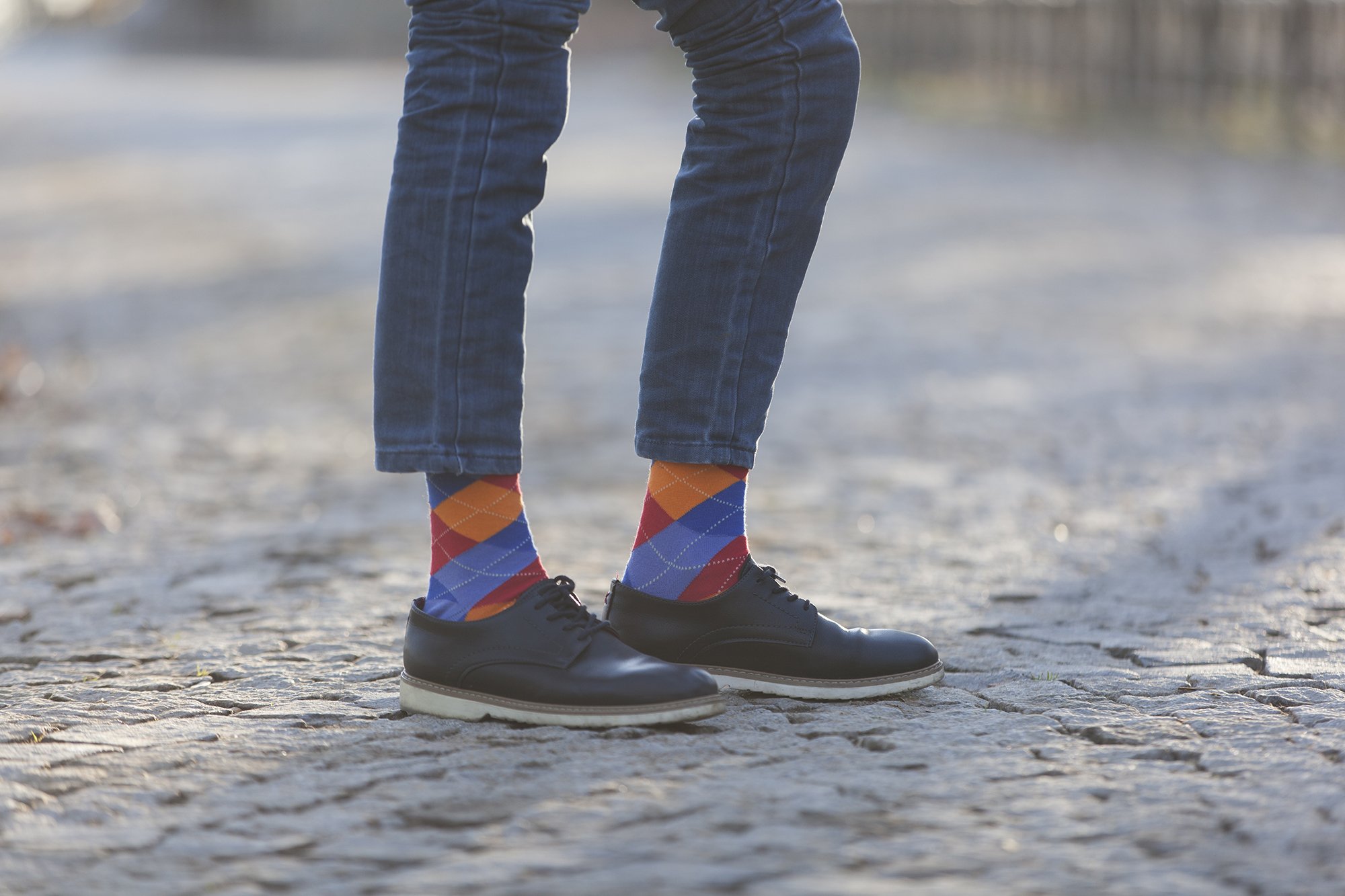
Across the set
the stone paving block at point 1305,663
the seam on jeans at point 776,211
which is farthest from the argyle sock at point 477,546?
the stone paving block at point 1305,663

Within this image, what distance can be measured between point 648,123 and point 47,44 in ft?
160

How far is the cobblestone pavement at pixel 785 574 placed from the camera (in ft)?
5.16

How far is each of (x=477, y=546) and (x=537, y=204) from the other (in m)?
0.42

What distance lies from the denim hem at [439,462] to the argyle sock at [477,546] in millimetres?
38

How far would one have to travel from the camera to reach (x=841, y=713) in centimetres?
200

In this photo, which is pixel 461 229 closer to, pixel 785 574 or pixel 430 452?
pixel 430 452

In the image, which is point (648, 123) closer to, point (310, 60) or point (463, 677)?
point (463, 677)

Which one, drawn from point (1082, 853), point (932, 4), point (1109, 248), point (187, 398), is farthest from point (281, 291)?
point (932, 4)

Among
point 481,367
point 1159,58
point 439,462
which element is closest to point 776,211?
point 481,367

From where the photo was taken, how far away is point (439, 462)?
6.08 ft

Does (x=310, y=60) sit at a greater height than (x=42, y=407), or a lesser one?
greater

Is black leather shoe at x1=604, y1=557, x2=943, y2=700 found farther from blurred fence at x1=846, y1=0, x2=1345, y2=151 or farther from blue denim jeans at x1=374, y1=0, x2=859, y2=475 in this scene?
blurred fence at x1=846, y1=0, x2=1345, y2=151

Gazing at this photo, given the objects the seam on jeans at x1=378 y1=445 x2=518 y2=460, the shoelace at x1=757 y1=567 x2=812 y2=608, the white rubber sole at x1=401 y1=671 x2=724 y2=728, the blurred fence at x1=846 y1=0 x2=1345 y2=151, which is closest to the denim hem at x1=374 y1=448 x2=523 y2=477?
the seam on jeans at x1=378 y1=445 x2=518 y2=460

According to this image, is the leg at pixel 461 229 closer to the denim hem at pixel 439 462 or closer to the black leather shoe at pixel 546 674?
the denim hem at pixel 439 462
